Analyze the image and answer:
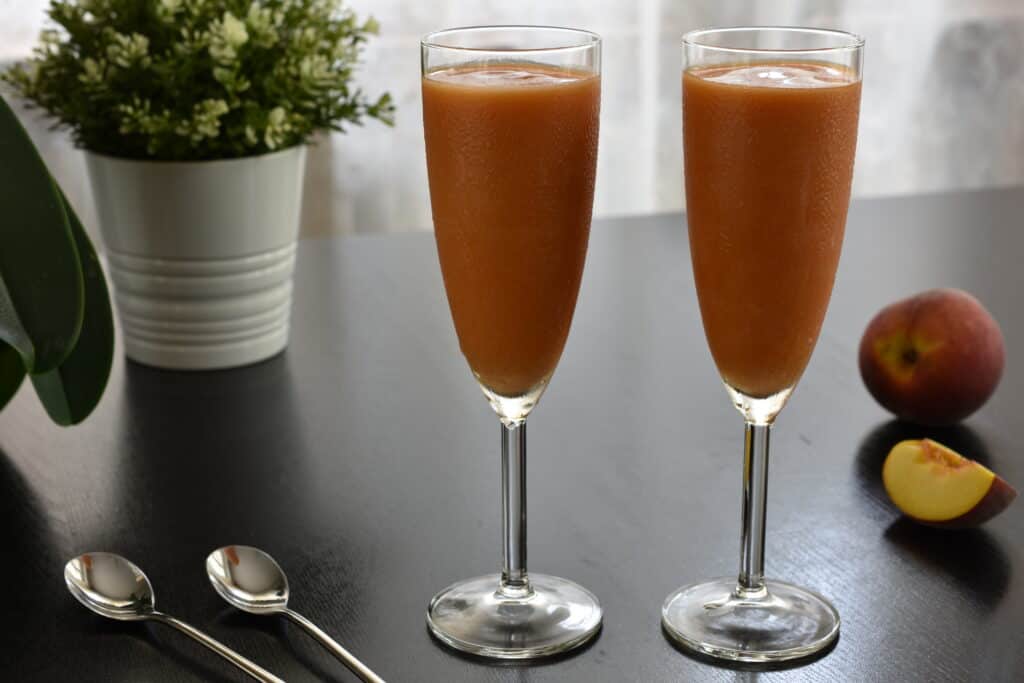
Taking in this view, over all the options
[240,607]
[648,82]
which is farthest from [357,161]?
[240,607]

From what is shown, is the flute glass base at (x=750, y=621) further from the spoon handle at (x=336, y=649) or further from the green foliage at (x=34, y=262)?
the green foliage at (x=34, y=262)

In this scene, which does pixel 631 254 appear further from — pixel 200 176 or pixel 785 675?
pixel 785 675

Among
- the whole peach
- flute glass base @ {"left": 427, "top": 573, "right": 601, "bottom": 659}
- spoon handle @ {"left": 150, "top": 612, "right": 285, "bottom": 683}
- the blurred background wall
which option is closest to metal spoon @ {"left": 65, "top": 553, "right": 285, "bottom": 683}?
spoon handle @ {"left": 150, "top": 612, "right": 285, "bottom": 683}

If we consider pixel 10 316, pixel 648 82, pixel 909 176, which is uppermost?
pixel 10 316

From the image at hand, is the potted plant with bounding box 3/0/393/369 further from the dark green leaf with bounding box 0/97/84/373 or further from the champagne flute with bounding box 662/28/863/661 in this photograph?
the champagne flute with bounding box 662/28/863/661

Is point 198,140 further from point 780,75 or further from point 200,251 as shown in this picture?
point 780,75

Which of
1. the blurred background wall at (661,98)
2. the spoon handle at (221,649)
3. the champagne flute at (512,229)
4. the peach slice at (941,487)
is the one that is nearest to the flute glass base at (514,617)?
the champagne flute at (512,229)
